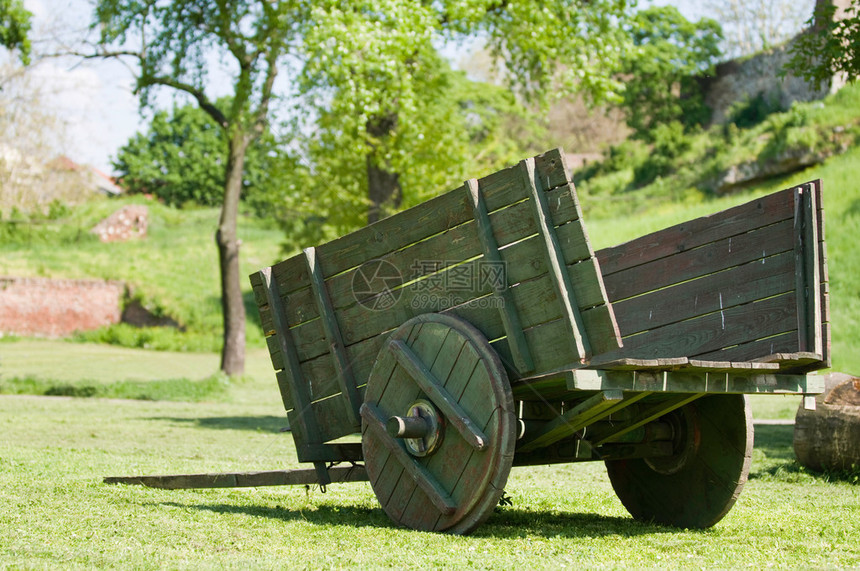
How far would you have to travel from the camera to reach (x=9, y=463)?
741 centimetres

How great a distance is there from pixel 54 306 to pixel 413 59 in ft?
64.6

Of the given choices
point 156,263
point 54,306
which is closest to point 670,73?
point 156,263

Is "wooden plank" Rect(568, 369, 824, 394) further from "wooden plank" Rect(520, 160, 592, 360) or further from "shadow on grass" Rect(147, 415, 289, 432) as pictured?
"shadow on grass" Rect(147, 415, 289, 432)

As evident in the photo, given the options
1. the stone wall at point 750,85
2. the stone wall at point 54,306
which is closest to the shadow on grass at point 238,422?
the stone wall at point 54,306

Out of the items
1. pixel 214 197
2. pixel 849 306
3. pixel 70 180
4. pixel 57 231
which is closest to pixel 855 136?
pixel 849 306

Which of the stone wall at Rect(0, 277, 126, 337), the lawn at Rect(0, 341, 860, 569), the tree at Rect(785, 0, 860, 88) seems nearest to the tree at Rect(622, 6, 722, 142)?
the stone wall at Rect(0, 277, 126, 337)

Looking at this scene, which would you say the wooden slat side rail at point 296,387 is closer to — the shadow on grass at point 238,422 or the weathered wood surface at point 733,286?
the weathered wood surface at point 733,286

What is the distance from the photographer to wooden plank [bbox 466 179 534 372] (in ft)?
14.9

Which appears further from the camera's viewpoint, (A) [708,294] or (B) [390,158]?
(B) [390,158]

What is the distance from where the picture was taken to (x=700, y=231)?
558cm

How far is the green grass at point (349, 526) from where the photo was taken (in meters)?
4.21

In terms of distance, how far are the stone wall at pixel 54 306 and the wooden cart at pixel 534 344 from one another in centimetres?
2781

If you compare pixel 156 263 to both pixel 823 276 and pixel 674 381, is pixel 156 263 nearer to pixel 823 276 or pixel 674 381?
pixel 823 276

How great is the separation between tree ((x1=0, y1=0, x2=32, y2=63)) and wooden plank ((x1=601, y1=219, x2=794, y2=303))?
14449 millimetres
